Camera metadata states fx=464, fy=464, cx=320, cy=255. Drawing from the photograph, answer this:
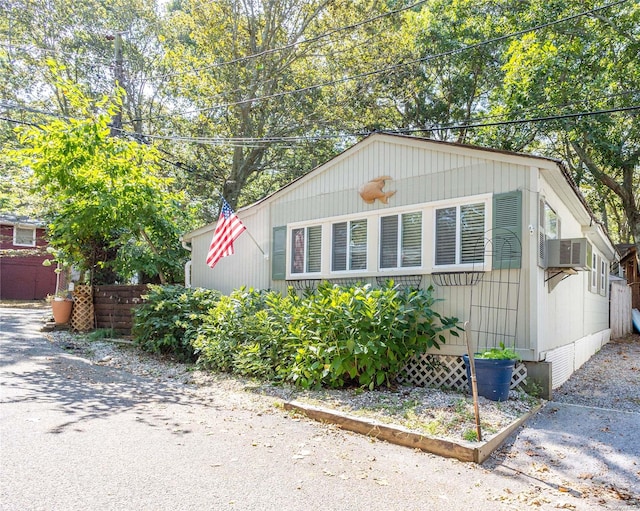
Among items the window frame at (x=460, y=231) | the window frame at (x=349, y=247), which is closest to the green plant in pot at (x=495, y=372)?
the window frame at (x=460, y=231)

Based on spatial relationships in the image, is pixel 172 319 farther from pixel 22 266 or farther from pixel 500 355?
pixel 22 266

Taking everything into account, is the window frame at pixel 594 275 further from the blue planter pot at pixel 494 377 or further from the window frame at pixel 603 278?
the blue planter pot at pixel 494 377

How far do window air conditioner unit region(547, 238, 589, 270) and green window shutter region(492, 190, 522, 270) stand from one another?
70 cm

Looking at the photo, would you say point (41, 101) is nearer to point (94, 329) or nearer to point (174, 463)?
point (94, 329)

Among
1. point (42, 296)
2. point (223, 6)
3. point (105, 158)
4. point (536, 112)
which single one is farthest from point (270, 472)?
point (42, 296)

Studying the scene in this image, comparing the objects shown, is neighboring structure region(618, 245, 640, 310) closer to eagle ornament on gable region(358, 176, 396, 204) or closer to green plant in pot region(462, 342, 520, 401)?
eagle ornament on gable region(358, 176, 396, 204)

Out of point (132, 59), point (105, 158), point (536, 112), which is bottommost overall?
point (105, 158)

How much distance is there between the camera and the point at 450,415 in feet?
16.7

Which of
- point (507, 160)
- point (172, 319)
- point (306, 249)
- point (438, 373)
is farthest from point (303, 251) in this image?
point (507, 160)

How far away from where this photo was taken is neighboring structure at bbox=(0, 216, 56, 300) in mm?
22805

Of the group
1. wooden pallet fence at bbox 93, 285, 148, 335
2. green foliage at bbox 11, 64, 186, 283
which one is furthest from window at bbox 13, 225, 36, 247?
wooden pallet fence at bbox 93, 285, 148, 335

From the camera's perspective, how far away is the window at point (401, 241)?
727cm

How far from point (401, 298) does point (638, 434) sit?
10.1ft

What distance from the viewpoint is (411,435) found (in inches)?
179
